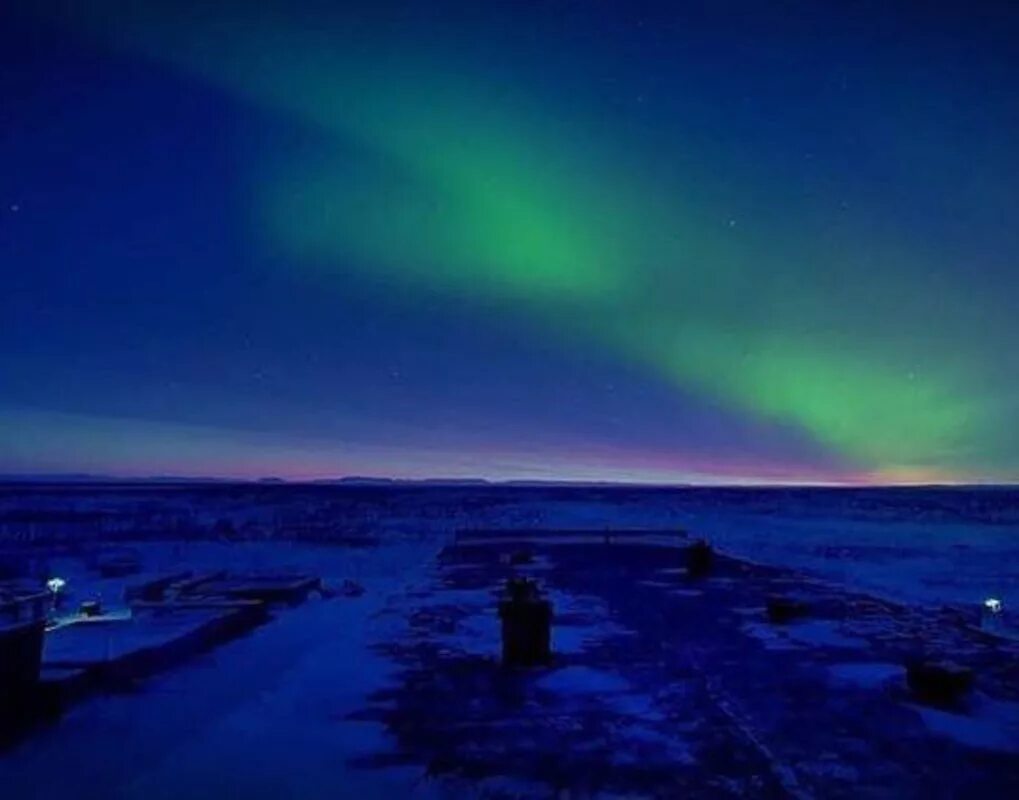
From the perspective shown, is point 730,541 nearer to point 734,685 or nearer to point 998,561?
point 998,561

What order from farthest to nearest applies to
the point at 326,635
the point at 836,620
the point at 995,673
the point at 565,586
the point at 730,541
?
1. the point at 730,541
2. the point at 565,586
3. the point at 836,620
4. the point at 326,635
5. the point at 995,673

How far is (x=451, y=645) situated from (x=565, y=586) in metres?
9.31

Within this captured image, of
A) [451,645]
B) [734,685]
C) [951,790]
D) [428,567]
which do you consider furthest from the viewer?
[428,567]

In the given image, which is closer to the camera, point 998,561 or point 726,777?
point 726,777

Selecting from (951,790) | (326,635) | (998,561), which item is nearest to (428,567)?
(326,635)

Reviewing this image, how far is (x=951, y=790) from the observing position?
769 centimetres

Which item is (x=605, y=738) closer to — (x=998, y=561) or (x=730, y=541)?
(x=998, y=561)

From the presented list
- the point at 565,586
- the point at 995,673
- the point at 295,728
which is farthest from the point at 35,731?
the point at 565,586

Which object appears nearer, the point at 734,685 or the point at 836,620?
the point at 734,685

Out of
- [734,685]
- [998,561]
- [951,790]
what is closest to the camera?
[951,790]

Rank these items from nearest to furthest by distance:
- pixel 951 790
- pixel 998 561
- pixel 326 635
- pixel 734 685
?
1. pixel 951 790
2. pixel 734 685
3. pixel 326 635
4. pixel 998 561

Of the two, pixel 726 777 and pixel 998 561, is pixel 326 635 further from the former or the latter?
pixel 998 561

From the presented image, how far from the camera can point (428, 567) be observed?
1159 inches

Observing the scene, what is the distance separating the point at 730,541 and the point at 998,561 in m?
14.5
